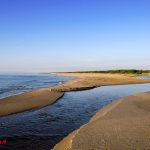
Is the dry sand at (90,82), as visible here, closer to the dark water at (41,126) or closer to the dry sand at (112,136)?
the dark water at (41,126)

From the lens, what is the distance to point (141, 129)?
35.7ft

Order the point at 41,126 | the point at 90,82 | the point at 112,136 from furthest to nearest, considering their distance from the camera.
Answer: the point at 90,82 → the point at 41,126 → the point at 112,136

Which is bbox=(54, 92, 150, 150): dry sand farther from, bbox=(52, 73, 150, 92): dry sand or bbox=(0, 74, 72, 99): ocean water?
bbox=(52, 73, 150, 92): dry sand

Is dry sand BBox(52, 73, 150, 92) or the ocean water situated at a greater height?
dry sand BBox(52, 73, 150, 92)

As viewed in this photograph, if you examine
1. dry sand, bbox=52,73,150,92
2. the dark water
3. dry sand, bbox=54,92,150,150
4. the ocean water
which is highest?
dry sand, bbox=52,73,150,92

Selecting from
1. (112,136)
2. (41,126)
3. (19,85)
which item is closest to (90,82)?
(19,85)

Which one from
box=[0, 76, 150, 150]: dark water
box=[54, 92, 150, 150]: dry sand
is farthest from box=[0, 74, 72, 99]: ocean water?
box=[54, 92, 150, 150]: dry sand

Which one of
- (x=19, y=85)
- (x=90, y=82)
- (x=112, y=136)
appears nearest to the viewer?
(x=112, y=136)

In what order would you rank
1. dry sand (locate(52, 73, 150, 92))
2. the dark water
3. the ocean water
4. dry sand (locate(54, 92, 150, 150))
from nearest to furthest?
1. dry sand (locate(54, 92, 150, 150))
2. the dark water
3. the ocean water
4. dry sand (locate(52, 73, 150, 92))

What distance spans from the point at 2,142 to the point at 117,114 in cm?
710

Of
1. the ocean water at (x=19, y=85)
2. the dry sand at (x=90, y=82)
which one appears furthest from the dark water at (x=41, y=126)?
the dry sand at (x=90, y=82)

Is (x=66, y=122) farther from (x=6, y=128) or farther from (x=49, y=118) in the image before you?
(x=6, y=128)

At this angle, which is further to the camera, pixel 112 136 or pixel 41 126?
pixel 41 126

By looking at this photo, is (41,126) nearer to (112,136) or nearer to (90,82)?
(112,136)
